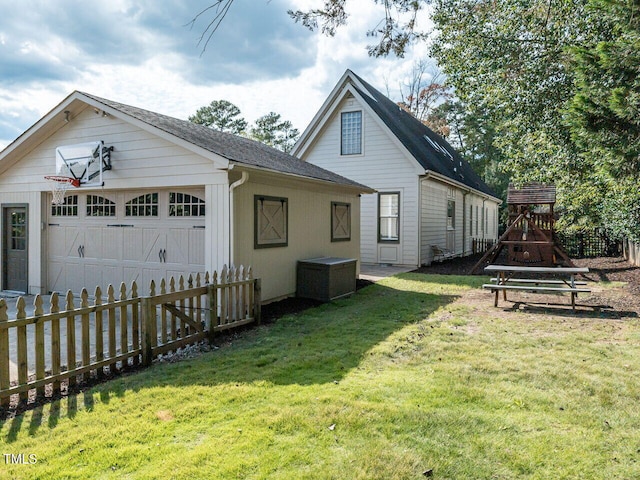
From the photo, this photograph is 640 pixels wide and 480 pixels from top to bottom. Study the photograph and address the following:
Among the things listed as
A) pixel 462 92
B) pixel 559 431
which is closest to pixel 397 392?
pixel 559 431

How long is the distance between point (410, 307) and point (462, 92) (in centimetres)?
809

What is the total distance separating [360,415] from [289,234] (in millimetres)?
5838

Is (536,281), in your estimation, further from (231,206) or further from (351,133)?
(351,133)

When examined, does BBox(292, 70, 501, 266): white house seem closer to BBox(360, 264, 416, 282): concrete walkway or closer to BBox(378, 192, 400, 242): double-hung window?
BBox(378, 192, 400, 242): double-hung window

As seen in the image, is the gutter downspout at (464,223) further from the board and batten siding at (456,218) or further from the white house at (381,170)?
the white house at (381,170)

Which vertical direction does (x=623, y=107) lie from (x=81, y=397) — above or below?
above

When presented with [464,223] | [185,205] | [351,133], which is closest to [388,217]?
[351,133]

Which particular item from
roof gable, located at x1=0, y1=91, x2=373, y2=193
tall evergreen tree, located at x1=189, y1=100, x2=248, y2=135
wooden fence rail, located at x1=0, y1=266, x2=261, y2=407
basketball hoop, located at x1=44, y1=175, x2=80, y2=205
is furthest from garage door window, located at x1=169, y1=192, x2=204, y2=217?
tall evergreen tree, located at x1=189, y1=100, x2=248, y2=135

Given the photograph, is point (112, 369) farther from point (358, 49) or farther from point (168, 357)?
point (358, 49)

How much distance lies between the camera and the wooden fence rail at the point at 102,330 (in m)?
4.03

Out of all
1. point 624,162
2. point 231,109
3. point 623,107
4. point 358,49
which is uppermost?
point 231,109

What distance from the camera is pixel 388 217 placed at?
52.9 feet

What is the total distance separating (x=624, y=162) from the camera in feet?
19.3

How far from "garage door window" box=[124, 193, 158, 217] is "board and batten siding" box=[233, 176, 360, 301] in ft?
6.65
